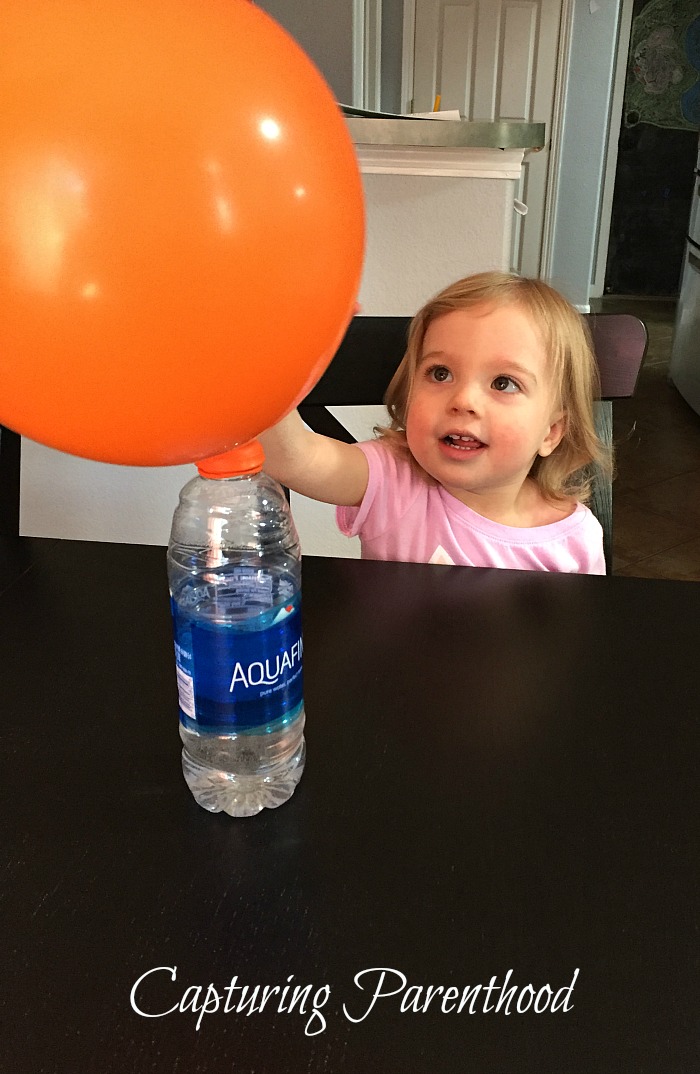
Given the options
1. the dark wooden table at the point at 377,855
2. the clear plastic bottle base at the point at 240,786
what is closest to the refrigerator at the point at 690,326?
the dark wooden table at the point at 377,855

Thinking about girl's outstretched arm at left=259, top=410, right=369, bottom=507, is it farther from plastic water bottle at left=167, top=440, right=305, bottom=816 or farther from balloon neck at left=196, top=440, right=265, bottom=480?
balloon neck at left=196, top=440, right=265, bottom=480

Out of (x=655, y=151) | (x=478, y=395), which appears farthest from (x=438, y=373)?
(x=655, y=151)

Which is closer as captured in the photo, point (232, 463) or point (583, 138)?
point (232, 463)

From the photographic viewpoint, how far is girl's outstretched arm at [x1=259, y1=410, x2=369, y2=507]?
3.00 feet

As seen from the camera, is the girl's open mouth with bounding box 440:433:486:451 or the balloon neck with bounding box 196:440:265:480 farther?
the girl's open mouth with bounding box 440:433:486:451

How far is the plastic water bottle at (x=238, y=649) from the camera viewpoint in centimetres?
50

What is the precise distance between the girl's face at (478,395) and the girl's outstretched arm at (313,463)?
0.08 metres

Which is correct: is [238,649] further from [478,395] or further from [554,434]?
[554,434]

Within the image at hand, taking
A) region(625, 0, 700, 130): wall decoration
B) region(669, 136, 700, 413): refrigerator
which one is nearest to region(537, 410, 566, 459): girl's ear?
region(669, 136, 700, 413): refrigerator

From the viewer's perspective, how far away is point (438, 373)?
102 centimetres

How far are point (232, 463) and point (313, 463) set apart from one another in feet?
1.66

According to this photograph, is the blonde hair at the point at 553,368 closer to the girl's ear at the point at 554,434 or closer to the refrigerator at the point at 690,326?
the girl's ear at the point at 554,434

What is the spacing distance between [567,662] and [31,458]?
109cm

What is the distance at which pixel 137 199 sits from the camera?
0.32 m
